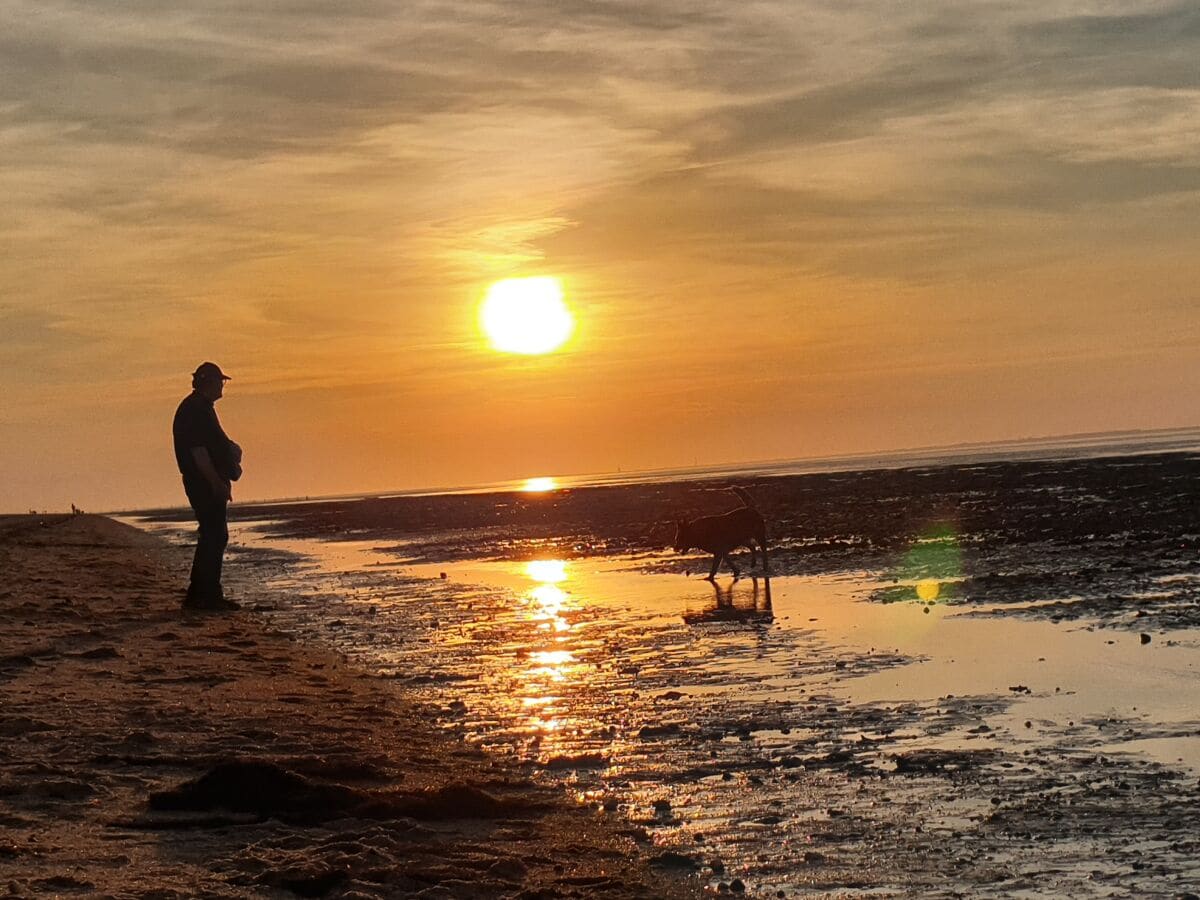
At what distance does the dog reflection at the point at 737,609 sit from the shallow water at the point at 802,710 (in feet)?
0.29

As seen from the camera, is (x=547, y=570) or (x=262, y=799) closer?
(x=262, y=799)

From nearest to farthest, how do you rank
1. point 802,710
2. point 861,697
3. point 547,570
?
point 802,710 < point 861,697 < point 547,570

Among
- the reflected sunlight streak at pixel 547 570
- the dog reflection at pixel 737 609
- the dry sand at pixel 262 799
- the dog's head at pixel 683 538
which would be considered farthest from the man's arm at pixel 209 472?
the dog's head at pixel 683 538

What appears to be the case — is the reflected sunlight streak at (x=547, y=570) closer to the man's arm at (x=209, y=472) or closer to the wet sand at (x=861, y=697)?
the wet sand at (x=861, y=697)

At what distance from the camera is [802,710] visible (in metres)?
10.5

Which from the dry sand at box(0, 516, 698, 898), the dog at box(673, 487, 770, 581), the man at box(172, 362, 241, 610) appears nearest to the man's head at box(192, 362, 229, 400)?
the man at box(172, 362, 241, 610)

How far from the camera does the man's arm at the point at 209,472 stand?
56.4 ft

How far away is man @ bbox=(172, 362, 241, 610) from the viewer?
17234mm

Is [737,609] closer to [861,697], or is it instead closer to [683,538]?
[683,538]

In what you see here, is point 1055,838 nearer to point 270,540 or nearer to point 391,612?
point 391,612

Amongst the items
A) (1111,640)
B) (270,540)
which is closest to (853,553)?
(1111,640)

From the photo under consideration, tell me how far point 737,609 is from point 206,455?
7390 millimetres

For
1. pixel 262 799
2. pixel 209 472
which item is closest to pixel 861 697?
pixel 262 799

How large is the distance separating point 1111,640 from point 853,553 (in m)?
14.3
